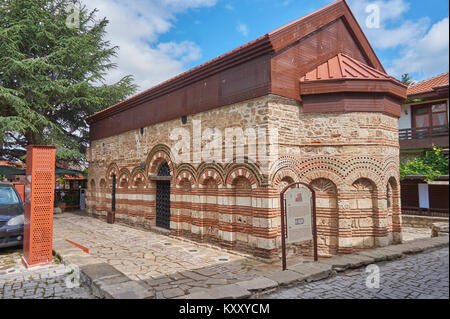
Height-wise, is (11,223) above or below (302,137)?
below

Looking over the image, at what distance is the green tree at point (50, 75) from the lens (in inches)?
561

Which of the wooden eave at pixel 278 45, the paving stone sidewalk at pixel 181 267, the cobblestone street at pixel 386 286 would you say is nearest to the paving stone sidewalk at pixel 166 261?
the paving stone sidewalk at pixel 181 267

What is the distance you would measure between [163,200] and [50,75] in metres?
11.2

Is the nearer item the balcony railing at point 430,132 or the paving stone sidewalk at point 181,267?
the balcony railing at point 430,132

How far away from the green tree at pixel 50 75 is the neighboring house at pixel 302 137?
1015 cm

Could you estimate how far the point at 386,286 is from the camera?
14.3 feet

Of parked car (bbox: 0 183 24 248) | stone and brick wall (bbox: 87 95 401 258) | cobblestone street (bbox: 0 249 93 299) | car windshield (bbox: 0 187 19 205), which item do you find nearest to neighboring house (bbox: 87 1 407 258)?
stone and brick wall (bbox: 87 95 401 258)

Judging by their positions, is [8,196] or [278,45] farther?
[8,196]

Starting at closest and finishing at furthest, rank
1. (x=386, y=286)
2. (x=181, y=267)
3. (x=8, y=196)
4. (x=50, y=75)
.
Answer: (x=386, y=286)
(x=181, y=267)
(x=8, y=196)
(x=50, y=75)

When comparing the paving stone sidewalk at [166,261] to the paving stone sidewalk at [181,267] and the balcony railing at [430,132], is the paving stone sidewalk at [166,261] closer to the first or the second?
the paving stone sidewalk at [181,267]

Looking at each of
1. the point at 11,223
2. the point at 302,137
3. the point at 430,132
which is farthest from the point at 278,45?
the point at 11,223

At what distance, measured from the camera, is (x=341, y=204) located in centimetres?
678

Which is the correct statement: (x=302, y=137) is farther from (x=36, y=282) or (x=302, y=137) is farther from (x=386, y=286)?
(x=36, y=282)

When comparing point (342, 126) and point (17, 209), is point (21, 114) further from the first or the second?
point (342, 126)
